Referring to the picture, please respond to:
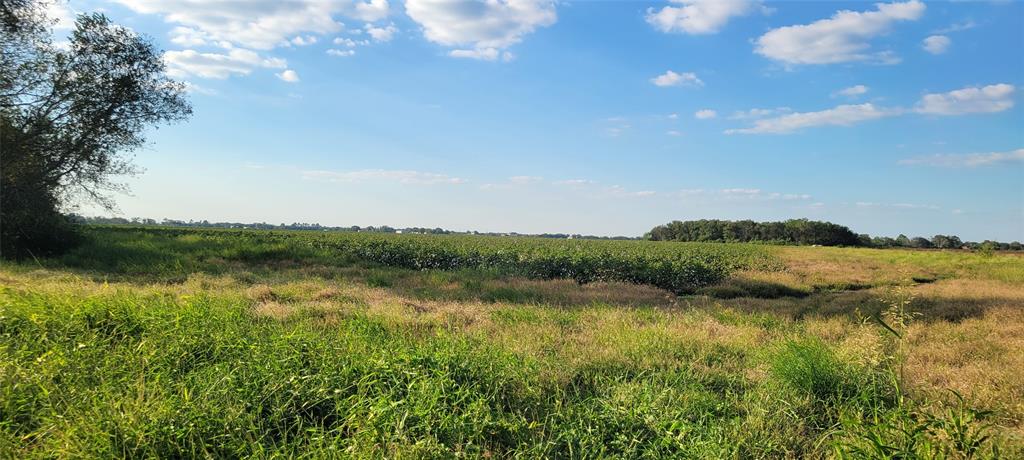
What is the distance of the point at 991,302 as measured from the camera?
13.0 meters

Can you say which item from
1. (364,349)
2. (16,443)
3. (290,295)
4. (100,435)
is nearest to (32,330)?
(16,443)

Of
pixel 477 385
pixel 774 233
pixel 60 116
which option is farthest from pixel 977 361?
pixel 774 233

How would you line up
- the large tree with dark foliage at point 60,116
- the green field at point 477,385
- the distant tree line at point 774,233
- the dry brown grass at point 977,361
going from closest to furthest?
the green field at point 477,385, the dry brown grass at point 977,361, the large tree with dark foliage at point 60,116, the distant tree line at point 774,233

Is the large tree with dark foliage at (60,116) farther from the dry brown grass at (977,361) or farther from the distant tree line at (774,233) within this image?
the distant tree line at (774,233)

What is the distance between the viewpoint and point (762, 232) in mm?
102375

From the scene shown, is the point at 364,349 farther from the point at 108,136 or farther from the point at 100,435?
the point at 108,136

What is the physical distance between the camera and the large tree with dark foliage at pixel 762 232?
314ft

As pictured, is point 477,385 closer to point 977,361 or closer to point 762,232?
point 977,361

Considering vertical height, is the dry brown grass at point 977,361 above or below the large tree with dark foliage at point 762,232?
below

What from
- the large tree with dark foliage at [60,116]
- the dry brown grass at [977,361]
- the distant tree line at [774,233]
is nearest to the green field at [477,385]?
the dry brown grass at [977,361]

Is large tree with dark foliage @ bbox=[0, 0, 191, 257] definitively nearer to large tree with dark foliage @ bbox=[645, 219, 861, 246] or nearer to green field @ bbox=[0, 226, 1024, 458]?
green field @ bbox=[0, 226, 1024, 458]

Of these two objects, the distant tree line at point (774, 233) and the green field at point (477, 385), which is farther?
the distant tree line at point (774, 233)

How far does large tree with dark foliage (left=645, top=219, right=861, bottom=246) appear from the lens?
3767 inches

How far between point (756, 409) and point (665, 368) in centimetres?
144
